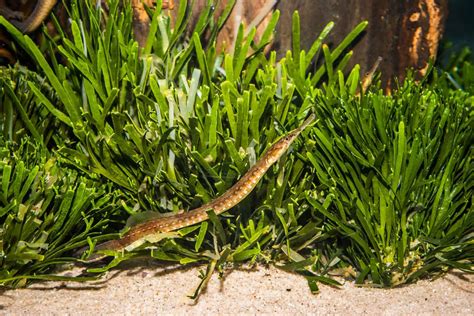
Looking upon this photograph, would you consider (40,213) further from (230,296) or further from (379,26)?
(379,26)

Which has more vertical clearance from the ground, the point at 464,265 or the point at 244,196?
the point at 244,196

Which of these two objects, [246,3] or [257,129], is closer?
[257,129]

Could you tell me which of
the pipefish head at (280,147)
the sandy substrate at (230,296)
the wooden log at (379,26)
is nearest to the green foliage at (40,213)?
the sandy substrate at (230,296)

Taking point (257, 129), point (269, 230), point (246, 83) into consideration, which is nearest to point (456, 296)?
point (269, 230)

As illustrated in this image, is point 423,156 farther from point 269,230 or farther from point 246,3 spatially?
point 246,3

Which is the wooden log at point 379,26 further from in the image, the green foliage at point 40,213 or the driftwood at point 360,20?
the green foliage at point 40,213

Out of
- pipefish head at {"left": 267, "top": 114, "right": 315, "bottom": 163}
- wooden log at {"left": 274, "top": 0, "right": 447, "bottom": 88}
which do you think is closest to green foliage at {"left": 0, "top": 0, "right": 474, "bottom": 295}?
pipefish head at {"left": 267, "top": 114, "right": 315, "bottom": 163}
